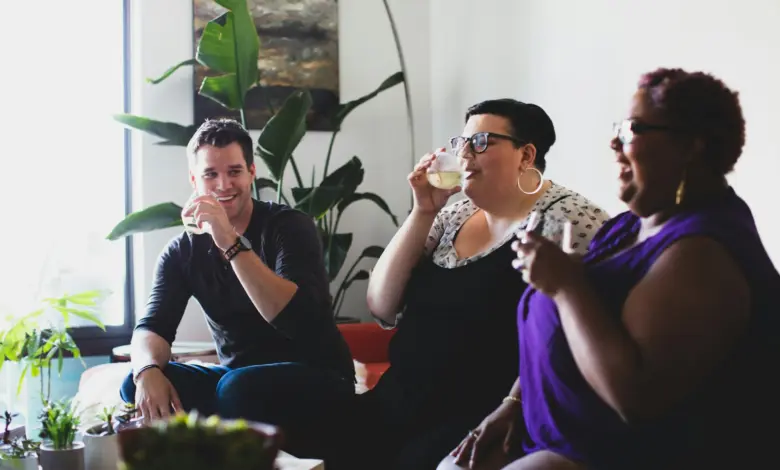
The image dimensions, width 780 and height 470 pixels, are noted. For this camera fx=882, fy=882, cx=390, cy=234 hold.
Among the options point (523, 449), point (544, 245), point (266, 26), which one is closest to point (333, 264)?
point (266, 26)

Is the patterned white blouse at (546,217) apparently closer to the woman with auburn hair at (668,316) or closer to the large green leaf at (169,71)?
the woman with auburn hair at (668,316)

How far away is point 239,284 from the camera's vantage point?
230 centimetres

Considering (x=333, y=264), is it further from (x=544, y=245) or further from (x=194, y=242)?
(x=544, y=245)

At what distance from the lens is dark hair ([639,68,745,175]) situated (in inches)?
52.1

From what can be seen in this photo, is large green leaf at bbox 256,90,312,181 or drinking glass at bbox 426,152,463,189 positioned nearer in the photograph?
drinking glass at bbox 426,152,463,189

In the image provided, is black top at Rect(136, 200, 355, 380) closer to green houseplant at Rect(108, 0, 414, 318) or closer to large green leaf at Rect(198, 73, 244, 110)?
green houseplant at Rect(108, 0, 414, 318)

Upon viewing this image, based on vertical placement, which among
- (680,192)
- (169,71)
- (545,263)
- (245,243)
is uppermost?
(169,71)

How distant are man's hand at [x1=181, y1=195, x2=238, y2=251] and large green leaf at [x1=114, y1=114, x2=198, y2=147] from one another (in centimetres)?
140

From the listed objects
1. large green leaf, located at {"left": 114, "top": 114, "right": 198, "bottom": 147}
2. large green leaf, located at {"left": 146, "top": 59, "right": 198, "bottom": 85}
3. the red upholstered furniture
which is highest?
large green leaf, located at {"left": 146, "top": 59, "right": 198, "bottom": 85}

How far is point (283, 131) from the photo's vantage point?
Answer: 3.33m

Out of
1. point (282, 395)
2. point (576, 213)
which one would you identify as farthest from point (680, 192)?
point (282, 395)

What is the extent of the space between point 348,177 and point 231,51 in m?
0.72

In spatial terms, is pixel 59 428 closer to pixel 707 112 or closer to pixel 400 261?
pixel 400 261

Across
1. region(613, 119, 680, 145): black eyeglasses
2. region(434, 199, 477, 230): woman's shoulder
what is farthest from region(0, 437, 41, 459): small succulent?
region(613, 119, 680, 145): black eyeglasses
